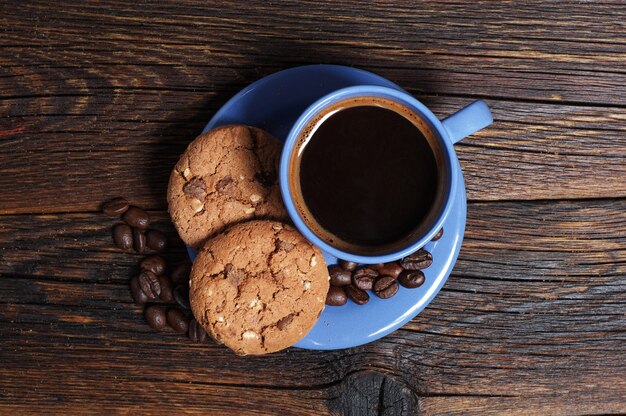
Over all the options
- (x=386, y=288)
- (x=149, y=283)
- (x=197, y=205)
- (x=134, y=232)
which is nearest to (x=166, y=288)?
(x=149, y=283)

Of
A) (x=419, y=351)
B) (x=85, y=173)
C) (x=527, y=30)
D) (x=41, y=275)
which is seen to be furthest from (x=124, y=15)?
(x=419, y=351)

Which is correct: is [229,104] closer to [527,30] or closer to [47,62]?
[47,62]

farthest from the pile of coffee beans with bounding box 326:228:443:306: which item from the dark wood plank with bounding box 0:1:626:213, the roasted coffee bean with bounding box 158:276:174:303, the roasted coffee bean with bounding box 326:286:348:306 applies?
the roasted coffee bean with bounding box 158:276:174:303

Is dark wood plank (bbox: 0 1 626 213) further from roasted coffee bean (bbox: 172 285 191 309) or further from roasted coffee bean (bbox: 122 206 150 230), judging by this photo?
roasted coffee bean (bbox: 172 285 191 309)

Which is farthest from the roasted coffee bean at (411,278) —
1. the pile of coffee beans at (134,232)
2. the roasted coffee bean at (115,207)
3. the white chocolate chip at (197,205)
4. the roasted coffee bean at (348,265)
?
the roasted coffee bean at (115,207)

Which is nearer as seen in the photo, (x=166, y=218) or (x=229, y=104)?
(x=229, y=104)

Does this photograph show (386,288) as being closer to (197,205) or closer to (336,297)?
(336,297)
